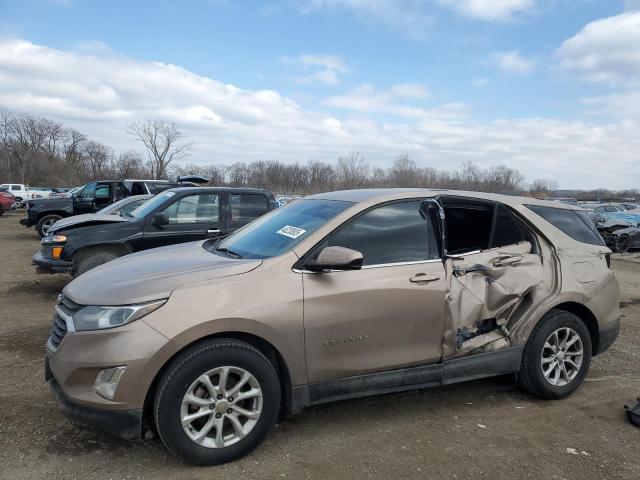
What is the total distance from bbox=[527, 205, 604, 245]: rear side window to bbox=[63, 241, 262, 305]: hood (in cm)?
268

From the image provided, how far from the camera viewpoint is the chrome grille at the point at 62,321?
10.5 ft

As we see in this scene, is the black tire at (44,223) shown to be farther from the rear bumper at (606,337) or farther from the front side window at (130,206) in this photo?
the rear bumper at (606,337)

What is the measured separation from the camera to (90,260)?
24.0 ft

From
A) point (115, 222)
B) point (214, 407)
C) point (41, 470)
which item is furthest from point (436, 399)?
point (115, 222)

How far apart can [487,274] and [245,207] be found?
489 cm

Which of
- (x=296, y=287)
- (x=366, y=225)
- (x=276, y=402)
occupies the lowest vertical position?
(x=276, y=402)

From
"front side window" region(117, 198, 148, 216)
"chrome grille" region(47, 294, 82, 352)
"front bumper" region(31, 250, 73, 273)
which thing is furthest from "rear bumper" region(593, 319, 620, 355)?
"front side window" region(117, 198, 148, 216)

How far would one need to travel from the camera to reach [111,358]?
9.64 ft

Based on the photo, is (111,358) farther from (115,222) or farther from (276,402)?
(115,222)

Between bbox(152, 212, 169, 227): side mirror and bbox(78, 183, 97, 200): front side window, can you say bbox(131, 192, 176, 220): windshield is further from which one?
bbox(78, 183, 97, 200): front side window

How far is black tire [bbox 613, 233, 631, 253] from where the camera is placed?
17594mm

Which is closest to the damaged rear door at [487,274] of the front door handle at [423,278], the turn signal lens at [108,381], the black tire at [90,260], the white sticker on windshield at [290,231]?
the front door handle at [423,278]

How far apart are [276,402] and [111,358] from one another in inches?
41.1

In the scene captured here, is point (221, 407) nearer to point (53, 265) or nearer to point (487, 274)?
point (487, 274)
